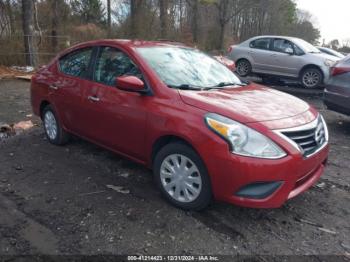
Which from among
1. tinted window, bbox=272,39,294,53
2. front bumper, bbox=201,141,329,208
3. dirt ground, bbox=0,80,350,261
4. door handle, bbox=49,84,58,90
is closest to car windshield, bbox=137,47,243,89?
front bumper, bbox=201,141,329,208

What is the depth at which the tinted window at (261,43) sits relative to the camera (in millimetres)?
12362

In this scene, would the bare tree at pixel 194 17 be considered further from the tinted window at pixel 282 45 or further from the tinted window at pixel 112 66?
the tinted window at pixel 112 66

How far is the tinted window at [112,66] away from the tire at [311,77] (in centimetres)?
822

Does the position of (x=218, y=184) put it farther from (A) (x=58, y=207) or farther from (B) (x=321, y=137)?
(A) (x=58, y=207)

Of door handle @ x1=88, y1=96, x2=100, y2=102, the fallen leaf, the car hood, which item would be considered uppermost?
the car hood

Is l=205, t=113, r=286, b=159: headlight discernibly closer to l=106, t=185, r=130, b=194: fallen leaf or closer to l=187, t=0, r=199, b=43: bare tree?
l=106, t=185, r=130, b=194: fallen leaf

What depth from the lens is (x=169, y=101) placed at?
3650 mm

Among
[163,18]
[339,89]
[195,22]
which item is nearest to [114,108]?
[339,89]

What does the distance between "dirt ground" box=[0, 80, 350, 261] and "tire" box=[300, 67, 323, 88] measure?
6632mm

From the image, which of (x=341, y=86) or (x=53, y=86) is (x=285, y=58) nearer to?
(x=341, y=86)

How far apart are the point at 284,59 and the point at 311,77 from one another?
106 centimetres

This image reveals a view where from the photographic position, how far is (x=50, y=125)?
5582 millimetres

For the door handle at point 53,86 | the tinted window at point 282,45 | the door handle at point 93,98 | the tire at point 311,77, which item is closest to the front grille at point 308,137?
the door handle at point 93,98

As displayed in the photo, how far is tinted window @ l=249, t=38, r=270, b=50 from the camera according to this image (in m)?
12.4
